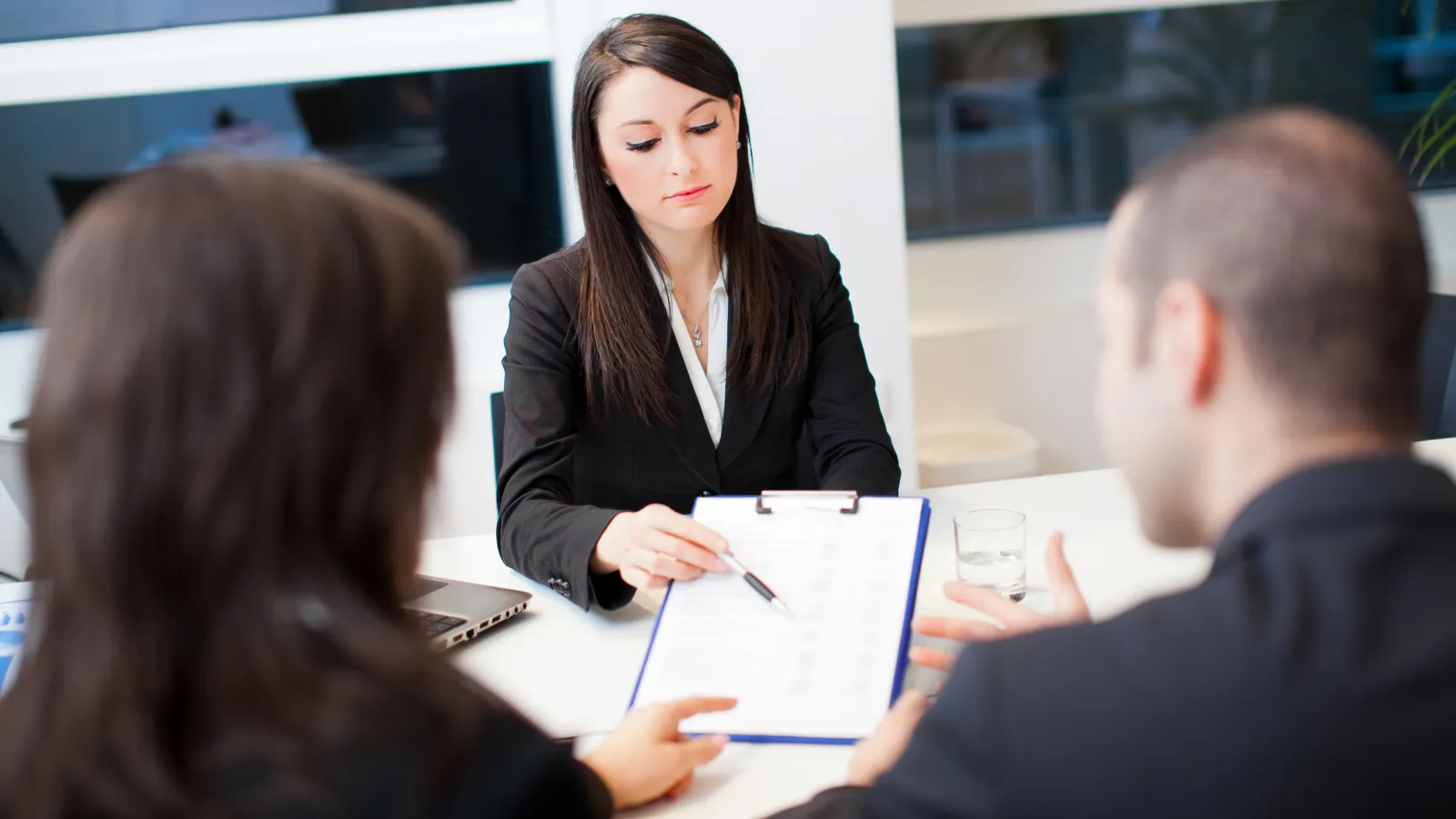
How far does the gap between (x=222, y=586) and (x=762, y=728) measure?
0.62m

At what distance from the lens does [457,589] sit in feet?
5.32

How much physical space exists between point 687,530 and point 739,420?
1.92 feet

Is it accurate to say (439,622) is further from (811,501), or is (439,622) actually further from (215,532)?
(215,532)

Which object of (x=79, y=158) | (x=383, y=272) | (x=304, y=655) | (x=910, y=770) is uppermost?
(x=79, y=158)

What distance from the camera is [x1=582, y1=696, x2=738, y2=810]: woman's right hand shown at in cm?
110

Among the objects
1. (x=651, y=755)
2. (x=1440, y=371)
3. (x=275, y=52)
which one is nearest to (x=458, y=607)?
(x=651, y=755)

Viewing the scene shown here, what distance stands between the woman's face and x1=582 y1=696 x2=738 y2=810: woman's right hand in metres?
0.93

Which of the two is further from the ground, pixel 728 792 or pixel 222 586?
pixel 222 586

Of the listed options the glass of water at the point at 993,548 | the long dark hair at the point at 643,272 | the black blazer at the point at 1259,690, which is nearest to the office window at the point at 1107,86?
the long dark hair at the point at 643,272

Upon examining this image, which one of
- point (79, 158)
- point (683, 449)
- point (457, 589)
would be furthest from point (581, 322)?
point (79, 158)

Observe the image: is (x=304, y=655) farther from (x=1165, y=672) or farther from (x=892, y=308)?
(x=892, y=308)

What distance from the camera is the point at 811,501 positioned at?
1569 millimetres

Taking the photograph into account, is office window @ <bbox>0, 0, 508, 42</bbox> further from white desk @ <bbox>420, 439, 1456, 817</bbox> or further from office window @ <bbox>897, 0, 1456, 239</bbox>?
white desk @ <bbox>420, 439, 1456, 817</bbox>

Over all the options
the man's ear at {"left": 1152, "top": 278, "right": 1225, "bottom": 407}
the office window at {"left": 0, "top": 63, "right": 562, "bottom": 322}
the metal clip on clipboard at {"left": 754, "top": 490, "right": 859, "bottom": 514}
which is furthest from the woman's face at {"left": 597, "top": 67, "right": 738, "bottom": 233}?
the office window at {"left": 0, "top": 63, "right": 562, "bottom": 322}
